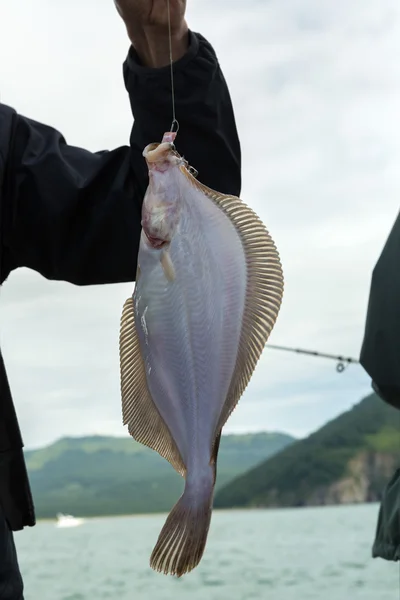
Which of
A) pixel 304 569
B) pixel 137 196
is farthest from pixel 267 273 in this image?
pixel 304 569

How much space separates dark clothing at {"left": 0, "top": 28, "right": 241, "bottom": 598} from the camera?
8.21ft

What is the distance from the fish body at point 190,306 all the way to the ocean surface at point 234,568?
2045 centimetres

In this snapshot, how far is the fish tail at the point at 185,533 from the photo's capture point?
1651mm

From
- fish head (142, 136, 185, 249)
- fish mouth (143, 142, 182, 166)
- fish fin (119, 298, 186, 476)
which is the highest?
fish mouth (143, 142, 182, 166)

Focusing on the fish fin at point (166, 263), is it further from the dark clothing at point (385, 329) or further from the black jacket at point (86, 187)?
the dark clothing at point (385, 329)

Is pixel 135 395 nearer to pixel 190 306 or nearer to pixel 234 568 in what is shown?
pixel 190 306

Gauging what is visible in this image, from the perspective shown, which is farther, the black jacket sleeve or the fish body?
the black jacket sleeve

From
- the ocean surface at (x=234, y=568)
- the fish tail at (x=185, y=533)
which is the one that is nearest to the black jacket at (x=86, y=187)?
the fish tail at (x=185, y=533)

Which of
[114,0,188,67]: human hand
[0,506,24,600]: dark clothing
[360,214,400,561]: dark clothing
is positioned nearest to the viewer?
[114,0,188,67]: human hand

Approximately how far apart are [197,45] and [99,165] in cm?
59

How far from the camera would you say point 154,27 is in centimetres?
219

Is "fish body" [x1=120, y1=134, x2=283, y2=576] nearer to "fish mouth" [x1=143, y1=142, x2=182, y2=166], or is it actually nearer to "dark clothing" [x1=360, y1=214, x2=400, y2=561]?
"fish mouth" [x1=143, y1=142, x2=182, y2=166]

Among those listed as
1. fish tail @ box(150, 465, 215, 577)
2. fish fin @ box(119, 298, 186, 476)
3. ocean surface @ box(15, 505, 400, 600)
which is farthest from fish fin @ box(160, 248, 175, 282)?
ocean surface @ box(15, 505, 400, 600)

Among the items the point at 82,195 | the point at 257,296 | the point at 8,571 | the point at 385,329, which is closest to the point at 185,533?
the point at 257,296
